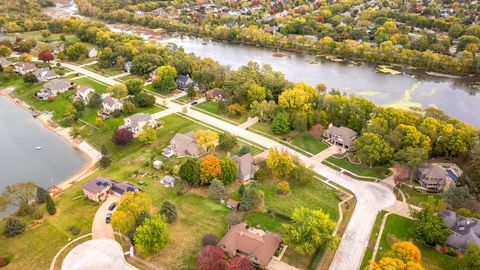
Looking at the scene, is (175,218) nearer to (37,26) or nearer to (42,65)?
(42,65)

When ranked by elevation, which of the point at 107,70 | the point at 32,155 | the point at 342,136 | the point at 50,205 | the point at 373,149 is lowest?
the point at 32,155

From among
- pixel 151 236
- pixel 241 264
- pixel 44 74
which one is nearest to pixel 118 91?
pixel 44 74

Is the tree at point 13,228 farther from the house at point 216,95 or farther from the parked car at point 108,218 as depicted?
the house at point 216,95

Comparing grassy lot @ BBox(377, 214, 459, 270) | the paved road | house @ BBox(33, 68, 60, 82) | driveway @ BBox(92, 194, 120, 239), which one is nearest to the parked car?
driveway @ BBox(92, 194, 120, 239)

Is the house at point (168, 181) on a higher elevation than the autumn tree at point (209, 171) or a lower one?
lower

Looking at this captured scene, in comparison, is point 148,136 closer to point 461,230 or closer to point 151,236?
point 151,236

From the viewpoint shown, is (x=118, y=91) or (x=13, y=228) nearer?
(x=13, y=228)

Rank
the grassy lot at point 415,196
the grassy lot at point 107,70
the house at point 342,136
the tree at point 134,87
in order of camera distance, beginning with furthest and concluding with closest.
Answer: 1. the grassy lot at point 107,70
2. the tree at point 134,87
3. the house at point 342,136
4. the grassy lot at point 415,196

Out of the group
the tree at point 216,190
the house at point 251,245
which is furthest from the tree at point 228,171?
the house at point 251,245
